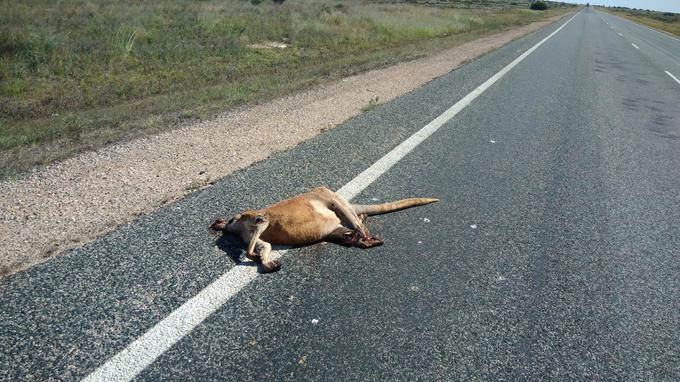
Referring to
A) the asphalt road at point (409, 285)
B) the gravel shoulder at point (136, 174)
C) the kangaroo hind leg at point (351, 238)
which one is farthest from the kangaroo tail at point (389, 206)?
the gravel shoulder at point (136, 174)

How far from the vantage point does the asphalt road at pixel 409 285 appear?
2410 mm

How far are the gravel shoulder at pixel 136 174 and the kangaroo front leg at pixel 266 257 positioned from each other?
1.26 metres

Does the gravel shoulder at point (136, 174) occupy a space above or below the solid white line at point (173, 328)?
above

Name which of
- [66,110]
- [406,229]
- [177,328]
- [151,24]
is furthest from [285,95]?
[151,24]

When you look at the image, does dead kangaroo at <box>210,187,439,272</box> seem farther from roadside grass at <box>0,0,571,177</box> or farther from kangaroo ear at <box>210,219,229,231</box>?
roadside grass at <box>0,0,571,177</box>

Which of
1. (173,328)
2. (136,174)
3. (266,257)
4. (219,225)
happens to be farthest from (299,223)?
(136,174)

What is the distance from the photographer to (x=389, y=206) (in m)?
4.02

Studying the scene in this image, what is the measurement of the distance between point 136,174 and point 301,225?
7.67ft

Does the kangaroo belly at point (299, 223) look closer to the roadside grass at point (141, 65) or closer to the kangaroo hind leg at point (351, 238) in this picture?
the kangaroo hind leg at point (351, 238)

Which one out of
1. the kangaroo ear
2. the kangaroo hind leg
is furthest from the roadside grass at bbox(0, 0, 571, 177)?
the kangaroo hind leg

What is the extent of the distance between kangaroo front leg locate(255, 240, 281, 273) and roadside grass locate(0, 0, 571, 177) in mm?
3240

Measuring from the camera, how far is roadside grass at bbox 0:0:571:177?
22.8 feet

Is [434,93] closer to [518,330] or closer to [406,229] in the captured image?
[406,229]

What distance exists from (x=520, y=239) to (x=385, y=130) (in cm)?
306
